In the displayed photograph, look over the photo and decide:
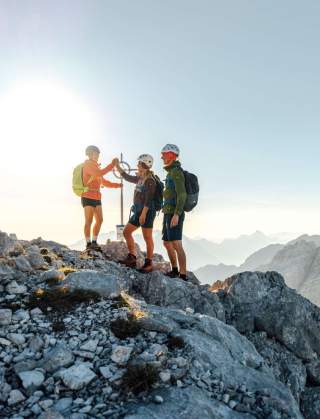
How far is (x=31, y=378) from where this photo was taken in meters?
5.33

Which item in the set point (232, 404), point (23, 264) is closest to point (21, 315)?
point (23, 264)

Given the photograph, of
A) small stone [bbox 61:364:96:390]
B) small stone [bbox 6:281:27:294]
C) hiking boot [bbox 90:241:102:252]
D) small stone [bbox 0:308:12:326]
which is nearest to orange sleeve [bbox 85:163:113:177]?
hiking boot [bbox 90:241:102:252]

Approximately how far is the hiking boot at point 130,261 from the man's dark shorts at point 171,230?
6.59 feet

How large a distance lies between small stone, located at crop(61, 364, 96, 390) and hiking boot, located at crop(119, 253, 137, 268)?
27.4 ft

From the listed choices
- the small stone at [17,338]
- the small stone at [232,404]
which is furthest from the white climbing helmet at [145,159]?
the small stone at [232,404]

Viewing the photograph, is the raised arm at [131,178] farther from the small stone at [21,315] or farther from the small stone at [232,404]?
the small stone at [232,404]

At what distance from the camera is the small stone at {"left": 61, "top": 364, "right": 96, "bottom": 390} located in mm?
5238

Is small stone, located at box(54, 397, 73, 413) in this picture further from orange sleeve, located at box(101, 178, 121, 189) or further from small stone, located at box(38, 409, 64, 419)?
orange sleeve, located at box(101, 178, 121, 189)

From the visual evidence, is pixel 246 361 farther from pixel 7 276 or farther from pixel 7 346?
pixel 7 276

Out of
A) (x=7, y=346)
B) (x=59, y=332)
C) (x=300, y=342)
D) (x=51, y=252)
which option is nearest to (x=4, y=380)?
(x=7, y=346)

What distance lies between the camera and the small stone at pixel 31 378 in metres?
5.24

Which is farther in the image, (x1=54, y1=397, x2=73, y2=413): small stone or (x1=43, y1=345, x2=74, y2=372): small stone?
(x1=43, y1=345, x2=74, y2=372): small stone

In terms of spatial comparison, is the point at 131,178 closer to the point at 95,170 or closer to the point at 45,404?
the point at 95,170

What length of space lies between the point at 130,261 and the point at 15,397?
9059mm
